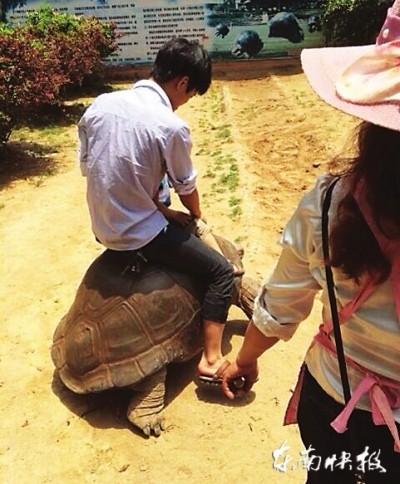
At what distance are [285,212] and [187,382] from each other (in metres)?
2.44

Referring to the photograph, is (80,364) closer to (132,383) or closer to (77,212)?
(132,383)

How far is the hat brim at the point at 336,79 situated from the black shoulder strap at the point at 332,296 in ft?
0.59

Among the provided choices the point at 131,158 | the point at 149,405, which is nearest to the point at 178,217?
the point at 131,158

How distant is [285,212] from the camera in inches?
212

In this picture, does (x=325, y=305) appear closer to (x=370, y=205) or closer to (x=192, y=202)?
(x=370, y=205)

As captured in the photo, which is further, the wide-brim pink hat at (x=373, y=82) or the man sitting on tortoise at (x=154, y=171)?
the man sitting on tortoise at (x=154, y=171)

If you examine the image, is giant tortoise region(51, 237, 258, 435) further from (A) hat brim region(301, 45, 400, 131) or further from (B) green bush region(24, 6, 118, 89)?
(B) green bush region(24, 6, 118, 89)

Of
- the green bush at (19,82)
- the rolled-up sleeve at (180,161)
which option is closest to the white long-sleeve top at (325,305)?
the rolled-up sleeve at (180,161)

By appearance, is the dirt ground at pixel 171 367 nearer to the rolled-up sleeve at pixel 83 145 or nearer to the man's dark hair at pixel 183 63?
the rolled-up sleeve at pixel 83 145

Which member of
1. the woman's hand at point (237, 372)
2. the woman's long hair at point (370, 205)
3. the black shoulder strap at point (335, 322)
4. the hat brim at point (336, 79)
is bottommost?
the woman's hand at point (237, 372)

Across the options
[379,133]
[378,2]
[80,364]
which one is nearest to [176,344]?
[80,364]

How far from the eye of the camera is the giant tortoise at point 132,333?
2992 millimetres

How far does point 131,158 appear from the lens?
2.77 metres

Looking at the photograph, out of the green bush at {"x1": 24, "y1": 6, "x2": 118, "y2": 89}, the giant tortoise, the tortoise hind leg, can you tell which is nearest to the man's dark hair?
the giant tortoise
